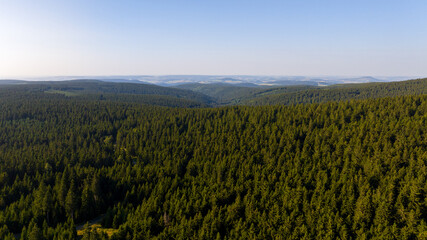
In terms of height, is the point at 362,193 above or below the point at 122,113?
below

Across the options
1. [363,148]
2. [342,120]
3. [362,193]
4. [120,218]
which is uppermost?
[342,120]

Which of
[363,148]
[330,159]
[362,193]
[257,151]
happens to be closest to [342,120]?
[363,148]

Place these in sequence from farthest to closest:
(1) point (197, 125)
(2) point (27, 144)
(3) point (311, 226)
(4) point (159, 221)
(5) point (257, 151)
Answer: (1) point (197, 125), (2) point (27, 144), (5) point (257, 151), (4) point (159, 221), (3) point (311, 226)

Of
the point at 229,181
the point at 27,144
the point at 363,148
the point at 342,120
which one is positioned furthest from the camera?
the point at 27,144

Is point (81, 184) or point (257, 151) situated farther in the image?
point (257, 151)

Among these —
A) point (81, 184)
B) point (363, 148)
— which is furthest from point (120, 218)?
point (363, 148)

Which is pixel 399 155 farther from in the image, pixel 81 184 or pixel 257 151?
pixel 81 184

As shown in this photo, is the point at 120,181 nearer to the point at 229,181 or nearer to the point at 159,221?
the point at 159,221
